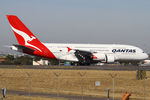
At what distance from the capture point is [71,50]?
2184 inches

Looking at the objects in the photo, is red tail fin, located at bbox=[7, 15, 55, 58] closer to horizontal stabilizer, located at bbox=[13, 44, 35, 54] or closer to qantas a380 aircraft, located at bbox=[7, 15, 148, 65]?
qantas a380 aircraft, located at bbox=[7, 15, 148, 65]

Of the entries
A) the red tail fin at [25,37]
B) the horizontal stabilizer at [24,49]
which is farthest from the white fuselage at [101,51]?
the horizontal stabilizer at [24,49]

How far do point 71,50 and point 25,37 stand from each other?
855 cm

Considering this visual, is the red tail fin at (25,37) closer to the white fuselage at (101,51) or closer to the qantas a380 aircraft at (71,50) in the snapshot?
the qantas a380 aircraft at (71,50)

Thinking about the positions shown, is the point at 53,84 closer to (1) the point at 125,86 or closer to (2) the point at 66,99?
(1) the point at 125,86

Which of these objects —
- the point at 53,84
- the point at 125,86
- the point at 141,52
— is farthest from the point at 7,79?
the point at 141,52

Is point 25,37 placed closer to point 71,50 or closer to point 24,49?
point 24,49

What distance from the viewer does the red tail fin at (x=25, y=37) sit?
5369 cm

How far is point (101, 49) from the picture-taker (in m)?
57.9

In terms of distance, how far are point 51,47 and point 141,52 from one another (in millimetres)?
18224

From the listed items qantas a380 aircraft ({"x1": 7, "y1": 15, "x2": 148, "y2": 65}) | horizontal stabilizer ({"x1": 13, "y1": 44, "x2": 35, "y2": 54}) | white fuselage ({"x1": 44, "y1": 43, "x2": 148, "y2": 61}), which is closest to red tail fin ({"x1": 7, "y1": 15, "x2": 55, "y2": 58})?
qantas a380 aircraft ({"x1": 7, "y1": 15, "x2": 148, "y2": 65})

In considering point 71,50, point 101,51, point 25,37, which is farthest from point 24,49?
point 101,51

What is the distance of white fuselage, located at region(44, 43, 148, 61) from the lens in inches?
2168

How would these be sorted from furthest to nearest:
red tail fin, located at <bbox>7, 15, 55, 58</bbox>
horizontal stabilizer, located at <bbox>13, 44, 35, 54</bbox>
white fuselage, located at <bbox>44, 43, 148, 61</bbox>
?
white fuselage, located at <bbox>44, 43, 148, 61</bbox> < red tail fin, located at <bbox>7, 15, 55, 58</bbox> < horizontal stabilizer, located at <bbox>13, 44, 35, 54</bbox>
